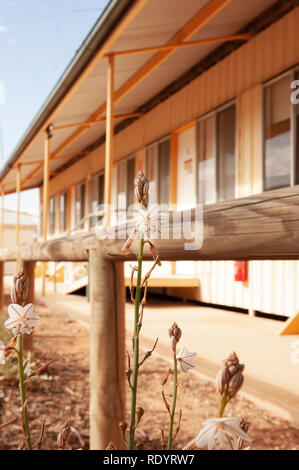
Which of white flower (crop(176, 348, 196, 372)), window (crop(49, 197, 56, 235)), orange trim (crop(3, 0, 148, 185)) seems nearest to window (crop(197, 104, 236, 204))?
orange trim (crop(3, 0, 148, 185))

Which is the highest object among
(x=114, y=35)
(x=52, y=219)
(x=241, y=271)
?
(x=114, y=35)

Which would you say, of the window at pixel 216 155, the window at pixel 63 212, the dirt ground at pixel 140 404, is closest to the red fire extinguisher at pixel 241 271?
the window at pixel 216 155

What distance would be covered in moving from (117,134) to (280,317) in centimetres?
726

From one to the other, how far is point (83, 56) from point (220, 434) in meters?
5.91

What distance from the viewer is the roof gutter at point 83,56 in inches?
185

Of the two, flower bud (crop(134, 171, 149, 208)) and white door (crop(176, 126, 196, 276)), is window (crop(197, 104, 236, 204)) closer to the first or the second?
white door (crop(176, 126, 196, 276))

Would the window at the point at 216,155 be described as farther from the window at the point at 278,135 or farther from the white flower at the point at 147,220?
the white flower at the point at 147,220

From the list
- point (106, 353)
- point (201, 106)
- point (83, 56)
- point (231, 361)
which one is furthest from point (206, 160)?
point (231, 361)

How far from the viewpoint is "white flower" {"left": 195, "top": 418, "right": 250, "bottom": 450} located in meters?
0.30

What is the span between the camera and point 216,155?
24.7 ft

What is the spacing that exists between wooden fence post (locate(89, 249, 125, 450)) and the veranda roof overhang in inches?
136

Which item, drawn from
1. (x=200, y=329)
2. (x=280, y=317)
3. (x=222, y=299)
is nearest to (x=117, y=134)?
(x=222, y=299)

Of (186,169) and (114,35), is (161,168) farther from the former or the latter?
(114,35)

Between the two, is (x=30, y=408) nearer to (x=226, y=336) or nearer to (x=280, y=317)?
(x=226, y=336)
